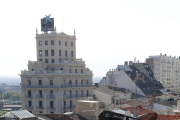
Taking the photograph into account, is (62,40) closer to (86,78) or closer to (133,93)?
(86,78)

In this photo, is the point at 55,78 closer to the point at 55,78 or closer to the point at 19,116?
the point at 55,78

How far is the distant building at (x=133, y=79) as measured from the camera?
83.8 metres

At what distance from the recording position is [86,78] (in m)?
77.2

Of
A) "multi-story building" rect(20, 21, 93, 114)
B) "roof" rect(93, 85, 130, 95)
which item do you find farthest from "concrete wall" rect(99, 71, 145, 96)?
"multi-story building" rect(20, 21, 93, 114)

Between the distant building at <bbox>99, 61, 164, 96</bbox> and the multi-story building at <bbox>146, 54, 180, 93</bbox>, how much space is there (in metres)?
15.2

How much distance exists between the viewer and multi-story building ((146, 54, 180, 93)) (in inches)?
4560

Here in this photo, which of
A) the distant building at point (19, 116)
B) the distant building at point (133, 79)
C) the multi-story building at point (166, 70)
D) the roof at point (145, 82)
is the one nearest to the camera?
the distant building at point (19, 116)

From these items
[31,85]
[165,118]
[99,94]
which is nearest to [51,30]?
[31,85]

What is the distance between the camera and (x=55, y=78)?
7038 cm

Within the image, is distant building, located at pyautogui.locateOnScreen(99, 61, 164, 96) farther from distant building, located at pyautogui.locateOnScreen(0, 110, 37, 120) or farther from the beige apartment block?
distant building, located at pyautogui.locateOnScreen(0, 110, 37, 120)

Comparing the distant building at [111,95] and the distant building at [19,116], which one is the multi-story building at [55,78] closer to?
the distant building at [111,95]

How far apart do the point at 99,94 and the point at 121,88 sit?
1009cm

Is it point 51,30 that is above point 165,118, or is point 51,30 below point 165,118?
above

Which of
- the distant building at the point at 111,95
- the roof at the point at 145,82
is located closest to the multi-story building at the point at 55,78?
the distant building at the point at 111,95
